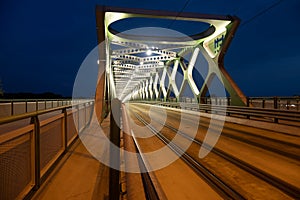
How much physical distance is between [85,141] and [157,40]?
20.4m

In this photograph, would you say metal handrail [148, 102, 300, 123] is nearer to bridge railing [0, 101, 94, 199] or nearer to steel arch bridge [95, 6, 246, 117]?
steel arch bridge [95, 6, 246, 117]

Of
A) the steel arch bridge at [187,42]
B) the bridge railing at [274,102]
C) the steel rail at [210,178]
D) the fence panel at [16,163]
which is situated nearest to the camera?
the fence panel at [16,163]

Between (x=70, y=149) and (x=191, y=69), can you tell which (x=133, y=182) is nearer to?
(x=70, y=149)

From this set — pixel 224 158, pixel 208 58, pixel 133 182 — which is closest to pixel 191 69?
pixel 208 58

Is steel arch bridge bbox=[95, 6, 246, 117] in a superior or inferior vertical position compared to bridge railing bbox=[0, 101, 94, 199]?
superior

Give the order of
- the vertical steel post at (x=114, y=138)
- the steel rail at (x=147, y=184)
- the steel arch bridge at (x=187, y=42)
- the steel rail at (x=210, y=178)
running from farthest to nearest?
the steel arch bridge at (x=187, y=42), the steel rail at (x=147, y=184), the steel rail at (x=210, y=178), the vertical steel post at (x=114, y=138)

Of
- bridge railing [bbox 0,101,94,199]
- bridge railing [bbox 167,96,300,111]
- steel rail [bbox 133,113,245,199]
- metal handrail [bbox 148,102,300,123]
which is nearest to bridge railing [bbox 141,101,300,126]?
metal handrail [bbox 148,102,300,123]

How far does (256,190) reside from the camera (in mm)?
4094

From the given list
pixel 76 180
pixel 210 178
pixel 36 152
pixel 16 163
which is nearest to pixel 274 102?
pixel 210 178

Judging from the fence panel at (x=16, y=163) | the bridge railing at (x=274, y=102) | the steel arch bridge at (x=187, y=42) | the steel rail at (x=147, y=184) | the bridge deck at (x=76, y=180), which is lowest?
the steel rail at (x=147, y=184)

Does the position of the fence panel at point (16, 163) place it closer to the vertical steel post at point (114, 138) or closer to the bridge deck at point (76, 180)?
the bridge deck at point (76, 180)

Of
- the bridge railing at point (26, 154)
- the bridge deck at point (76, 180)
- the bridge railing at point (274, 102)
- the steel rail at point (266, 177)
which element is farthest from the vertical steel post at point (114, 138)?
the bridge railing at point (274, 102)

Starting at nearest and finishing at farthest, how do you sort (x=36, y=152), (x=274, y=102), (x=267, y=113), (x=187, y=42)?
(x=36, y=152) → (x=267, y=113) → (x=274, y=102) → (x=187, y=42)

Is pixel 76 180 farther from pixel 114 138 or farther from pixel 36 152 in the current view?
pixel 114 138
